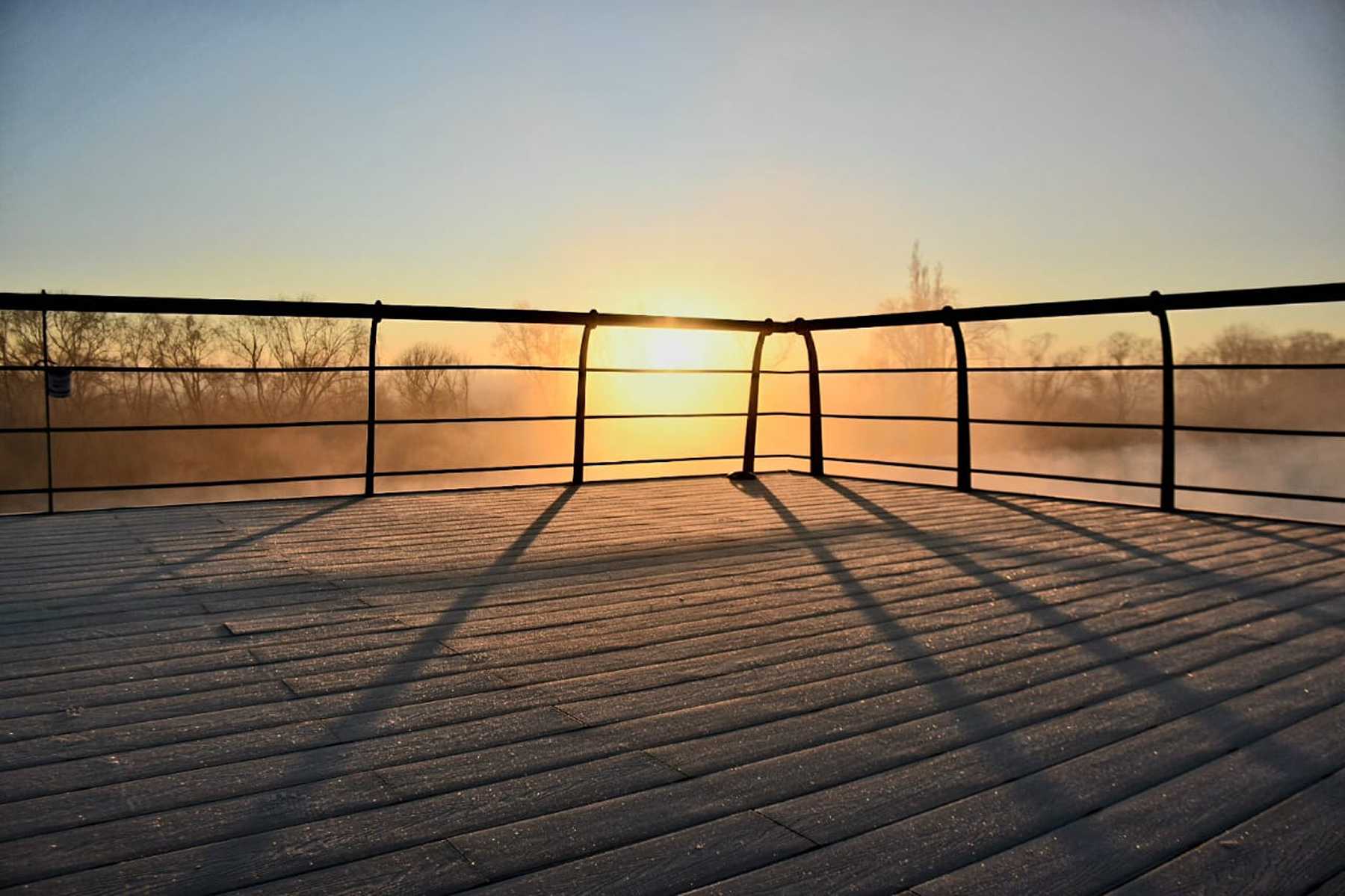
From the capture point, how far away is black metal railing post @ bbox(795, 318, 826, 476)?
5.74 metres

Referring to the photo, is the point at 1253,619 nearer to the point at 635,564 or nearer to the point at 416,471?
the point at 635,564

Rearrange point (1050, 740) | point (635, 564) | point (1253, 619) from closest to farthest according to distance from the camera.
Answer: point (1050, 740), point (1253, 619), point (635, 564)

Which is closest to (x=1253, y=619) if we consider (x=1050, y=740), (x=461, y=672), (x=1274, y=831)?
(x=1050, y=740)

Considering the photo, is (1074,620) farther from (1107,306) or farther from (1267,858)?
(1107,306)

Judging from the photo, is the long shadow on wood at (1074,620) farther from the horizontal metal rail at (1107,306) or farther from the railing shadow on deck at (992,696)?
the horizontal metal rail at (1107,306)

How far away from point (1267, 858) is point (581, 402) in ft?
13.7

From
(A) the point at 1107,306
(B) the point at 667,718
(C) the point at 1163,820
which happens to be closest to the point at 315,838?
(B) the point at 667,718

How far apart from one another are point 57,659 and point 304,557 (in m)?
1.13

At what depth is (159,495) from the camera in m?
5.33

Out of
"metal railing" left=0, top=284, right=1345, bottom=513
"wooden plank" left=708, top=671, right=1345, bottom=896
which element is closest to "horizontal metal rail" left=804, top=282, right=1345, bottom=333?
"metal railing" left=0, top=284, right=1345, bottom=513

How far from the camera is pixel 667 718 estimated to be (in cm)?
189

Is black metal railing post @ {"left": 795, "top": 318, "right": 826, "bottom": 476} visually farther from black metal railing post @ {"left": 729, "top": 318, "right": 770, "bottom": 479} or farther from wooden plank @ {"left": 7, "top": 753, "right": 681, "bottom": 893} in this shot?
wooden plank @ {"left": 7, "top": 753, "right": 681, "bottom": 893}

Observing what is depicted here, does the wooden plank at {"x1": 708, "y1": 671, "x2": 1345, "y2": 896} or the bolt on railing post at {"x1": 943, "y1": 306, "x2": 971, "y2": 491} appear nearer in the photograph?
the wooden plank at {"x1": 708, "y1": 671, "x2": 1345, "y2": 896}

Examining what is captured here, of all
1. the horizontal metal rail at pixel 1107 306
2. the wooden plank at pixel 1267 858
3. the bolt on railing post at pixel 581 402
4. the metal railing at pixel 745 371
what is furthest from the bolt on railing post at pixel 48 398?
the wooden plank at pixel 1267 858
